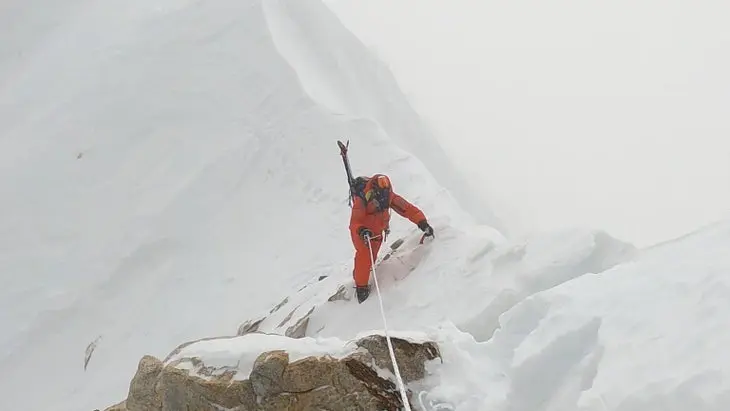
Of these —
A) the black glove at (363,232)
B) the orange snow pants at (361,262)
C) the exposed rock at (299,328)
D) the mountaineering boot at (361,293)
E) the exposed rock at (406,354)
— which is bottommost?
the exposed rock at (299,328)

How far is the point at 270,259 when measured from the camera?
12.4 metres

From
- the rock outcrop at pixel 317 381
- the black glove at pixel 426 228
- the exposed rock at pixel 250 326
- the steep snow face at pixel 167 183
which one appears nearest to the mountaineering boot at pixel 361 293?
the black glove at pixel 426 228

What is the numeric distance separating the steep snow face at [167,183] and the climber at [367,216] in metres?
1.38

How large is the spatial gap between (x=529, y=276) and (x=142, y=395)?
12.9 feet

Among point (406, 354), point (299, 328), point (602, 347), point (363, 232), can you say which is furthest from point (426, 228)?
point (602, 347)

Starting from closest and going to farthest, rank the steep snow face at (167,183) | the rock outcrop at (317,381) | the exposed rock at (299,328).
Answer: the rock outcrop at (317,381) → the exposed rock at (299,328) → the steep snow face at (167,183)

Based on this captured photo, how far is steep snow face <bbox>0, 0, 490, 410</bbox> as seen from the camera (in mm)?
12070

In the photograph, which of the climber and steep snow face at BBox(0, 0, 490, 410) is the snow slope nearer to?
the climber

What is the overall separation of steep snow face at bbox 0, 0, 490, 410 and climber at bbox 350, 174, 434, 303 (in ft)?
4.52

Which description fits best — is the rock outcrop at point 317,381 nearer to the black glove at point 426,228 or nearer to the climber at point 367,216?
the climber at point 367,216

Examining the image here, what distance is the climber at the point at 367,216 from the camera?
8078 millimetres

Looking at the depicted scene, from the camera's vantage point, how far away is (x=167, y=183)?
15109 mm

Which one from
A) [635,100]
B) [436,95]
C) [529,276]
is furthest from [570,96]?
[529,276]

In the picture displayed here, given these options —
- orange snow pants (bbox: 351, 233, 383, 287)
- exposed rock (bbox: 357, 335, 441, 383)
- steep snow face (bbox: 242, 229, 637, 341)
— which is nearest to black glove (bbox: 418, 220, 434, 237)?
steep snow face (bbox: 242, 229, 637, 341)
